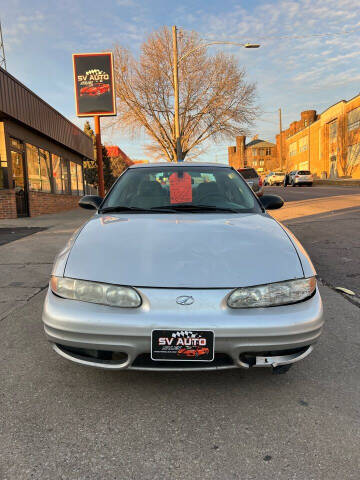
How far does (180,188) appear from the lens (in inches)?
133

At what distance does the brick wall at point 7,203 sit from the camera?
12.6 metres

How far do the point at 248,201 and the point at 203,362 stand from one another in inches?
70.4

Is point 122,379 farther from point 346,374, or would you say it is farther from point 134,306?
point 346,374

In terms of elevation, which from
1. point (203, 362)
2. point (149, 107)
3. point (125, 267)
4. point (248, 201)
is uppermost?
point (149, 107)

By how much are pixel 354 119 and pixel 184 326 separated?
1865 inches

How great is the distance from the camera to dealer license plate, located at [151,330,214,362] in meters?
1.96

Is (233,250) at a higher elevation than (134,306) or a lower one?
higher

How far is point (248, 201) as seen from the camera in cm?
341

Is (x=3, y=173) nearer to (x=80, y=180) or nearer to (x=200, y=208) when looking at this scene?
(x=200, y=208)

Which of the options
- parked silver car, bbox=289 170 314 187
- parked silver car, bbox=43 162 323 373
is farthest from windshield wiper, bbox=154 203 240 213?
parked silver car, bbox=289 170 314 187

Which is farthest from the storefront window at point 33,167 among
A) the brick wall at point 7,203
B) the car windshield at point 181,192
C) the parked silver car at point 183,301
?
the parked silver car at point 183,301

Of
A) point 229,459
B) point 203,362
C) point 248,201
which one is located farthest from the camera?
point 248,201

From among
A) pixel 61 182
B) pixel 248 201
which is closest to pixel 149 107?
pixel 61 182

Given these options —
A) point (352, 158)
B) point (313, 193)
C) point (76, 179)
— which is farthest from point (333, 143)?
point (76, 179)
